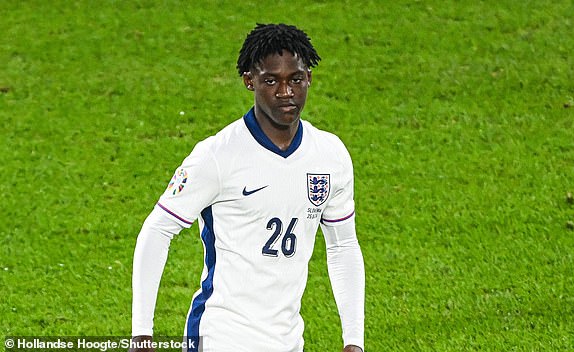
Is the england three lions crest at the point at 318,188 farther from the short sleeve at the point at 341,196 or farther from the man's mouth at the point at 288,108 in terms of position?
the man's mouth at the point at 288,108

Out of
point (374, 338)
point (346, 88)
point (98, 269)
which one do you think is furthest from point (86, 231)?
point (346, 88)

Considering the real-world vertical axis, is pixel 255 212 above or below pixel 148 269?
above

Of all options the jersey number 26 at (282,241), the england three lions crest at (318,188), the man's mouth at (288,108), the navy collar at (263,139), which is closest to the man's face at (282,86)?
the man's mouth at (288,108)

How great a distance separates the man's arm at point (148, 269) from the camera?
424 cm

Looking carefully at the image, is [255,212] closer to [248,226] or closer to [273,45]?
[248,226]

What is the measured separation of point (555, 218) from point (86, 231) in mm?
4050

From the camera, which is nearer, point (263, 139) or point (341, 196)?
point (263, 139)

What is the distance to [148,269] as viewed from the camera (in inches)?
168

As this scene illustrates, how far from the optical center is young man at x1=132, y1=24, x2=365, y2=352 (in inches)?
170

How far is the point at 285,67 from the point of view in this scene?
4355mm

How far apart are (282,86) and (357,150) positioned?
253 inches

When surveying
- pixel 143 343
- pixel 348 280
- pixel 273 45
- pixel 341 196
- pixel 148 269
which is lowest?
pixel 143 343

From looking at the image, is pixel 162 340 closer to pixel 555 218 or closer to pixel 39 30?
pixel 555 218

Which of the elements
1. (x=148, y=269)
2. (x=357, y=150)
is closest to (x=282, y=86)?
(x=148, y=269)
